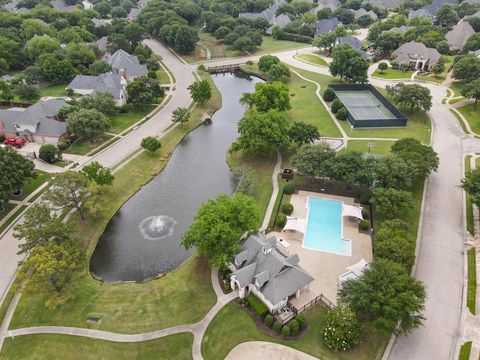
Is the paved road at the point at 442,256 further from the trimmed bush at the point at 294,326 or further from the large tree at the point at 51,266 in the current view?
the large tree at the point at 51,266

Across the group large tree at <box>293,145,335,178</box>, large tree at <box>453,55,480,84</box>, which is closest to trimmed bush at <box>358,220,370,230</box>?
large tree at <box>293,145,335,178</box>

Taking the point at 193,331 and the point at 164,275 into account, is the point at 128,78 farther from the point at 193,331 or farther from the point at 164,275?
the point at 193,331

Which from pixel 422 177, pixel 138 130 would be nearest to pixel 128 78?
pixel 138 130

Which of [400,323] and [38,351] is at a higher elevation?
[400,323]

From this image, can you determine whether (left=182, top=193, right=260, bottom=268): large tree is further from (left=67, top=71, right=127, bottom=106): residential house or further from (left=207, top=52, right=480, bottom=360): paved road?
(left=67, top=71, right=127, bottom=106): residential house

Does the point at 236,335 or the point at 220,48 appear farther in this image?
the point at 220,48

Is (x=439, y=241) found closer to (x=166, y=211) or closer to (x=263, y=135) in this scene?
(x=263, y=135)
